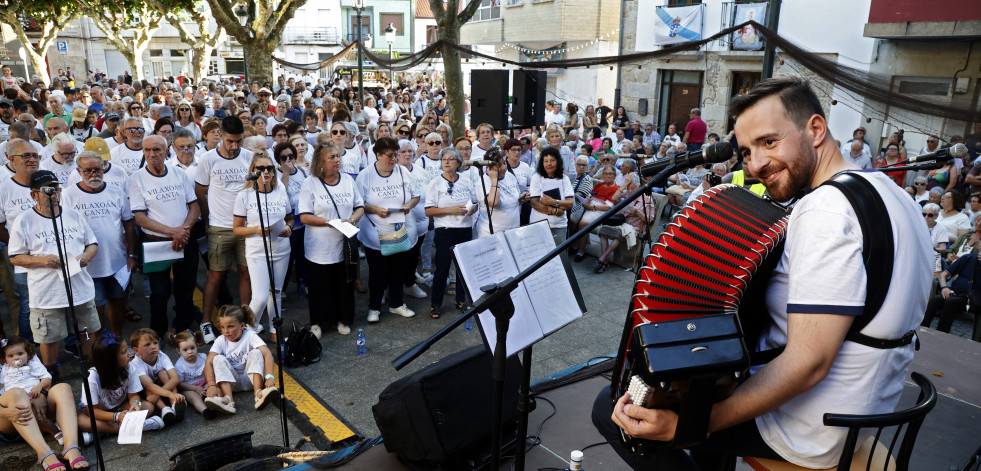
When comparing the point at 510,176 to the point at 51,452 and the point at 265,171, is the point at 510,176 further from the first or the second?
the point at 51,452

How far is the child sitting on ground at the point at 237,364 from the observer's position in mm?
5168

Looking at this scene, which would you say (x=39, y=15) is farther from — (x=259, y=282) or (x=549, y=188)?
(x=549, y=188)

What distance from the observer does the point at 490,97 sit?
1034 cm

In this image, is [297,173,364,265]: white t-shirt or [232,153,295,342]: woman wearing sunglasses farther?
[297,173,364,265]: white t-shirt

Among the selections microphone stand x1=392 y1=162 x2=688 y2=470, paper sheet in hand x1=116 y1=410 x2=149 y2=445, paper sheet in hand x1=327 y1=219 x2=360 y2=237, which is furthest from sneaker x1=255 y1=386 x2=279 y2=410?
microphone stand x1=392 y1=162 x2=688 y2=470

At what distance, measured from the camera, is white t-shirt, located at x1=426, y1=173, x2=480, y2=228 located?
6.86 meters

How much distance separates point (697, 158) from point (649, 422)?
1023 millimetres

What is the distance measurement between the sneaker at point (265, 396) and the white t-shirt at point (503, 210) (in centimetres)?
279

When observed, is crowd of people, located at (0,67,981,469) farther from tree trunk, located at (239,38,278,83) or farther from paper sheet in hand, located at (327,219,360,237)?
tree trunk, located at (239,38,278,83)

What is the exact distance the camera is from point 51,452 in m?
4.29

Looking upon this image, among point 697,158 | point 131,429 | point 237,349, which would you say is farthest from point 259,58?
point 697,158

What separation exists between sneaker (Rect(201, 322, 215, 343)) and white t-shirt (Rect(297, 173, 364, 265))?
3.77 feet

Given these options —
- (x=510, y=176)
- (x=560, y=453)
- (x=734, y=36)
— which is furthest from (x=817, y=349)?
(x=734, y=36)

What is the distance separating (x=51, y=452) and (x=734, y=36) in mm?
8326
